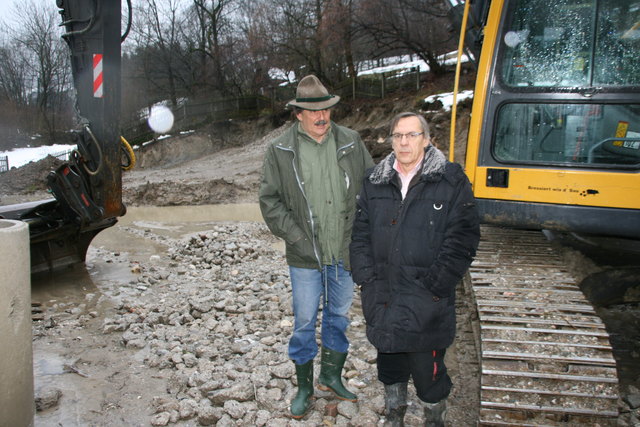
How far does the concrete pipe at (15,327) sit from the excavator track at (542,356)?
229 cm

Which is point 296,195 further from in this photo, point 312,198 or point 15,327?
point 15,327

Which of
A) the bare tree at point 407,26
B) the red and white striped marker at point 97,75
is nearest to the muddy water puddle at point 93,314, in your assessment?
the red and white striped marker at point 97,75

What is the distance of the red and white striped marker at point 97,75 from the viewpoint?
566cm

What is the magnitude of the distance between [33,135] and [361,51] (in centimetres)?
2383

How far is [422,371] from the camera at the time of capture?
8.61ft

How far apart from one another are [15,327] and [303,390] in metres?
1.58

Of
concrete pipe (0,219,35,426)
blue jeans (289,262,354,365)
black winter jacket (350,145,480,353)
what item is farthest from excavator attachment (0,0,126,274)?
black winter jacket (350,145,480,353)

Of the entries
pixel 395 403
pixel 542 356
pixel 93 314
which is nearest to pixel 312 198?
pixel 395 403

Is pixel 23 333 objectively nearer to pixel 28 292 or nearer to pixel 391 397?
pixel 28 292

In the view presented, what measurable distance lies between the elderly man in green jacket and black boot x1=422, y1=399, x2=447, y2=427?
0.77m

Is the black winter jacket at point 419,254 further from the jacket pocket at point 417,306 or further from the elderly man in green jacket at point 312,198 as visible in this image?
the elderly man in green jacket at point 312,198

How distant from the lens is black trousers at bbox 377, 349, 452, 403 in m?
2.61

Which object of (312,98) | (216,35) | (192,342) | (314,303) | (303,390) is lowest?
(192,342)

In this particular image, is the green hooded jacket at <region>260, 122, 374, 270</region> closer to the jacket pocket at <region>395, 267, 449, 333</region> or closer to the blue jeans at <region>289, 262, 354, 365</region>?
the blue jeans at <region>289, 262, 354, 365</region>
